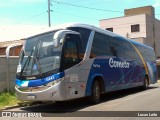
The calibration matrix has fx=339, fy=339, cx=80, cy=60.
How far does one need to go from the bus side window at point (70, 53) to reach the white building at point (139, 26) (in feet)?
140

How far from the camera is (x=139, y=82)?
2109 cm

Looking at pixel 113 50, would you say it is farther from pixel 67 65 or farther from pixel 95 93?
pixel 67 65

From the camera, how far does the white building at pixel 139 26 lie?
56.3 m

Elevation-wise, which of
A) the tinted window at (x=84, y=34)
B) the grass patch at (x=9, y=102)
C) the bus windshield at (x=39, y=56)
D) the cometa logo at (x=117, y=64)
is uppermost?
the tinted window at (x=84, y=34)

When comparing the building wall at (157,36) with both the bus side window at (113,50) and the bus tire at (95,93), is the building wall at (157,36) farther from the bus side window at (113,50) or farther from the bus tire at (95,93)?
the bus tire at (95,93)

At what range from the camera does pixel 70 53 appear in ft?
41.8

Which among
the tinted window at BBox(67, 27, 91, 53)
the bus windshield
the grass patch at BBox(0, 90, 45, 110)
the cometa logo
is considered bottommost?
the grass patch at BBox(0, 90, 45, 110)

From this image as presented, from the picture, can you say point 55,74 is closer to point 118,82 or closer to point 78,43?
point 78,43

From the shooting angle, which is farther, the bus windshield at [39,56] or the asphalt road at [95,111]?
the bus windshield at [39,56]

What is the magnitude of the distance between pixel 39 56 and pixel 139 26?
46158 millimetres

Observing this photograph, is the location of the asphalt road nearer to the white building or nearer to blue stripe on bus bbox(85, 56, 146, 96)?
blue stripe on bus bbox(85, 56, 146, 96)

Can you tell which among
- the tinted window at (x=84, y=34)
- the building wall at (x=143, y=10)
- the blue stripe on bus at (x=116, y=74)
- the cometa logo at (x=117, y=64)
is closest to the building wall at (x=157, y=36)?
the building wall at (x=143, y=10)

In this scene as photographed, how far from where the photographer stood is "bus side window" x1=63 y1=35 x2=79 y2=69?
1245 centimetres

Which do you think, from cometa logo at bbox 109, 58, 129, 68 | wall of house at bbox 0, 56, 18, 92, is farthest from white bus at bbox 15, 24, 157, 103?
wall of house at bbox 0, 56, 18, 92
